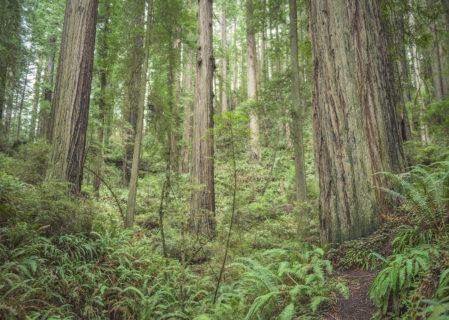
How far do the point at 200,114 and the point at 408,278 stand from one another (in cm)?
630

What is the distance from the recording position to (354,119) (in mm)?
3084

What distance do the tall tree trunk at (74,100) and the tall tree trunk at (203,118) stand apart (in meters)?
2.79

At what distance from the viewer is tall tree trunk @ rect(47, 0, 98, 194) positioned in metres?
5.11

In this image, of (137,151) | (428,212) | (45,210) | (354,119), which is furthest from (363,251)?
(137,151)

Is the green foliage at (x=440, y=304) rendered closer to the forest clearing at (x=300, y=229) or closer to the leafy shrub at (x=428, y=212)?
the forest clearing at (x=300, y=229)

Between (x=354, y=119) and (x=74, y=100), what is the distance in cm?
535

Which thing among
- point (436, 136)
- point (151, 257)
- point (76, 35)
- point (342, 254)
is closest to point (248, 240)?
point (151, 257)

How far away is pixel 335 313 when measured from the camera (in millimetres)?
1918

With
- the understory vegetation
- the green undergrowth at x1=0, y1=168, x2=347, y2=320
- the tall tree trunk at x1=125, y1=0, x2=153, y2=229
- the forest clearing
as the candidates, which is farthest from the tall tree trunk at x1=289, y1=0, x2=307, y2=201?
the tall tree trunk at x1=125, y1=0, x2=153, y2=229

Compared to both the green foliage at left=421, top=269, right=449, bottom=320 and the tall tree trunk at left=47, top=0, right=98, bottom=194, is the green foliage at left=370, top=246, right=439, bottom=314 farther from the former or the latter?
the tall tree trunk at left=47, top=0, right=98, bottom=194

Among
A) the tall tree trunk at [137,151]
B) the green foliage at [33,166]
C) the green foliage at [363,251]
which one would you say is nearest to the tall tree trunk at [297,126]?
the tall tree trunk at [137,151]

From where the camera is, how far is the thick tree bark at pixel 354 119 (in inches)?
116

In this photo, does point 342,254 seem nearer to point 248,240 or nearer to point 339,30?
point 248,240

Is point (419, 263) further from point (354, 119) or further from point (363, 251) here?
point (354, 119)
